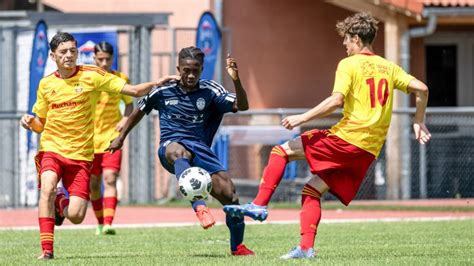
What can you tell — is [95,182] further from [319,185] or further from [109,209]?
[319,185]

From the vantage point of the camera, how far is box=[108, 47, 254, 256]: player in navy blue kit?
11.0 m

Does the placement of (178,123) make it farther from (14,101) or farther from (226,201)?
(14,101)

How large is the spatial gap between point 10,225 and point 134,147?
598 cm

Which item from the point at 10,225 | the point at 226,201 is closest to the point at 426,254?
the point at 226,201

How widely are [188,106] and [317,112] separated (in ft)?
5.44

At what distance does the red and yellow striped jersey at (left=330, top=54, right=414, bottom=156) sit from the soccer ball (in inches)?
43.0

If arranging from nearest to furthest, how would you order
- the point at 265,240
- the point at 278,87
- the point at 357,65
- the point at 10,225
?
the point at 357,65
the point at 265,240
the point at 10,225
the point at 278,87

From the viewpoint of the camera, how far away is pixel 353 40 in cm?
1027

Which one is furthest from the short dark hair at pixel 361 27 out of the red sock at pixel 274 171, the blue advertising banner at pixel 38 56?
the blue advertising banner at pixel 38 56

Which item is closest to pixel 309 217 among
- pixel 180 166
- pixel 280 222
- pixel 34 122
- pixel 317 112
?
pixel 317 112

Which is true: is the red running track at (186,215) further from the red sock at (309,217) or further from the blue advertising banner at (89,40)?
the red sock at (309,217)

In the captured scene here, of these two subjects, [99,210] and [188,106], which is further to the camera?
[99,210]

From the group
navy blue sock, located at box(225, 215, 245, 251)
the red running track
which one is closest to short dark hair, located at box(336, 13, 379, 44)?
navy blue sock, located at box(225, 215, 245, 251)

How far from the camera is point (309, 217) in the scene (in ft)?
33.5
